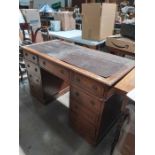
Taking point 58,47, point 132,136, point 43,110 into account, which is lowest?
point 43,110

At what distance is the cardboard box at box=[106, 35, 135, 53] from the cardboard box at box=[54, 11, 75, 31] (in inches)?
58.9

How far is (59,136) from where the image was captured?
61.7 inches

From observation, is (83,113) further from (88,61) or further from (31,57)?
(31,57)

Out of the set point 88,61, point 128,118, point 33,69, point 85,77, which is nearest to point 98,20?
point 88,61

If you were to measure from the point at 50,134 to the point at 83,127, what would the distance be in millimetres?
382

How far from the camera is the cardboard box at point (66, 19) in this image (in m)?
3.15

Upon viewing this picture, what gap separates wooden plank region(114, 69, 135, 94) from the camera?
0.99 m

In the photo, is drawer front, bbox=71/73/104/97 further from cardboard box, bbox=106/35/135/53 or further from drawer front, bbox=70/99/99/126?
cardboard box, bbox=106/35/135/53

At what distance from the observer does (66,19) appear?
318cm

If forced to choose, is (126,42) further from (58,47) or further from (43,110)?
(43,110)
